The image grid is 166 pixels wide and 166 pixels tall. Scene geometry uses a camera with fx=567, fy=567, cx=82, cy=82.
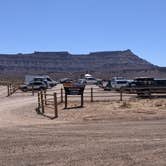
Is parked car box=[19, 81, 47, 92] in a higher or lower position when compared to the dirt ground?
higher

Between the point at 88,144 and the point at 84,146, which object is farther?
the point at 88,144

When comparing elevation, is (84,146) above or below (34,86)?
below

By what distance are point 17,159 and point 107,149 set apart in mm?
2663

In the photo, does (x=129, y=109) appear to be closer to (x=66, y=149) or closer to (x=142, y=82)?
(x=66, y=149)

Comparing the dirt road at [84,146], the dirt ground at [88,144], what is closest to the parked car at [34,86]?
the dirt ground at [88,144]

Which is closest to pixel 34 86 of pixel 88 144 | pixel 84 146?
pixel 88 144

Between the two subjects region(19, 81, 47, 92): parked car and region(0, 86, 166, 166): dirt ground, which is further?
region(19, 81, 47, 92): parked car

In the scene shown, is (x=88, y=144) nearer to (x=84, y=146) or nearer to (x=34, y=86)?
(x=84, y=146)

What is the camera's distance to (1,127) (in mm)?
22703

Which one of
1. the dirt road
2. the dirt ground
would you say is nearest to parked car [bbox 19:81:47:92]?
the dirt ground

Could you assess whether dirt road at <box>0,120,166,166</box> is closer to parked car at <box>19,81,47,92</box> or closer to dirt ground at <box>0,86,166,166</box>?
dirt ground at <box>0,86,166,166</box>

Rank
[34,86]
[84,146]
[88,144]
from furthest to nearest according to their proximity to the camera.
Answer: [34,86] < [88,144] < [84,146]

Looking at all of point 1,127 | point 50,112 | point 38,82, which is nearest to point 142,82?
point 38,82

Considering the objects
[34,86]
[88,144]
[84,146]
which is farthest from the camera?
[34,86]
